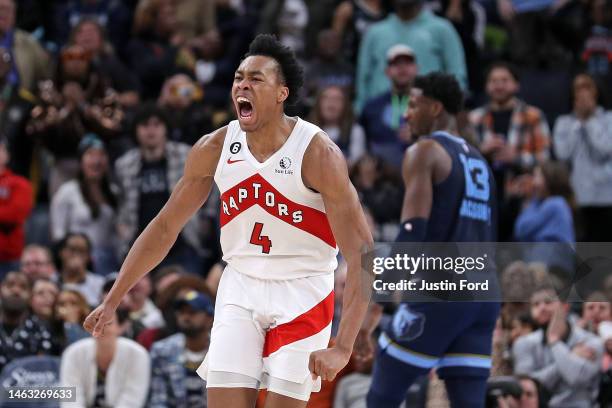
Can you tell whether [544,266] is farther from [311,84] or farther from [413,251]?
[311,84]

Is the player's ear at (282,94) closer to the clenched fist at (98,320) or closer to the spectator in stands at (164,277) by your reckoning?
the clenched fist at (98,320)

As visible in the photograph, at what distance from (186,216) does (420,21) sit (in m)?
6.26

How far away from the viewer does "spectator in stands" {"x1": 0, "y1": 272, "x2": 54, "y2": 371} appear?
8.71 metres

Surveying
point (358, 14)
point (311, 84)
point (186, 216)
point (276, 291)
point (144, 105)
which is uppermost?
point (358, 14)

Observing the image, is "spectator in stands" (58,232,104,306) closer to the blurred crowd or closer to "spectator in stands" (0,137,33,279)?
the blurred crowd

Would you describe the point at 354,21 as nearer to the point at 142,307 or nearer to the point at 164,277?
the point at 164,277

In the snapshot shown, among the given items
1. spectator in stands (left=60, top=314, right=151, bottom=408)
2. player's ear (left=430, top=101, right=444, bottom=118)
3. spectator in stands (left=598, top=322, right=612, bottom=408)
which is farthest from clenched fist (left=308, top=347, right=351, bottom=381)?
spectator in stands (left=598, top=322, right=612, bottom=408)

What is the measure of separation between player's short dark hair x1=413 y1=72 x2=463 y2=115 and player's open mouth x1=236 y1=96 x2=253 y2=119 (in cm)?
186

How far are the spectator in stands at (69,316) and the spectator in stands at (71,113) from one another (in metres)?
2.32

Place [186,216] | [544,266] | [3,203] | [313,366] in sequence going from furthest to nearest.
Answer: [3,203]
[544,266]
[186,216]
[313,366]

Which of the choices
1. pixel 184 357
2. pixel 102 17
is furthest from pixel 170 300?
pixel 102 17

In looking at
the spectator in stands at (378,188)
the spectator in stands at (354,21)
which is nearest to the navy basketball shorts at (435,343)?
the spectator in stands at (378,188)

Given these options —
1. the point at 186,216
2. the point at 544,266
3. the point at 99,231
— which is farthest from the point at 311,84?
the point at 186,216

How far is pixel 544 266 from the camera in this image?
8.49 m
